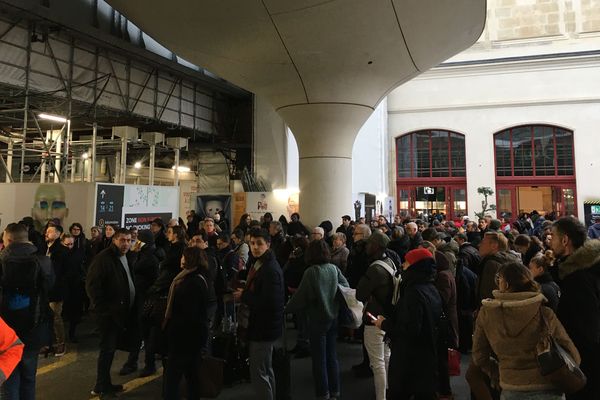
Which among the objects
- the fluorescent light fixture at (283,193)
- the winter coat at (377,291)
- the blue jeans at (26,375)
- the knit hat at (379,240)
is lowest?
the blue jeans at (26,375)

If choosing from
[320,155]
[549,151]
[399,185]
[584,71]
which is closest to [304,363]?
[320,155]

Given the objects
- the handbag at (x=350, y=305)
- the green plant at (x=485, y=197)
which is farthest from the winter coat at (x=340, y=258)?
the green plant at (x=485, y=197)

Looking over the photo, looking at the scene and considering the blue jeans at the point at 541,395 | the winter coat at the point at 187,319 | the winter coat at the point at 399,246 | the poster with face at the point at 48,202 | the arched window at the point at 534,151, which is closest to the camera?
the blue jeans at the point at 541,395

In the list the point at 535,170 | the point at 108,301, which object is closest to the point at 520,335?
the point at 108,301

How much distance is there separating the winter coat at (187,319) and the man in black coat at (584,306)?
7.89 ft

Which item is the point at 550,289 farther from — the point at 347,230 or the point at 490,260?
the point at 347,230

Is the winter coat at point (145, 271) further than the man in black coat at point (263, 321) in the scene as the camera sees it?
Yes

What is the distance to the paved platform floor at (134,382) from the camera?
145 inches

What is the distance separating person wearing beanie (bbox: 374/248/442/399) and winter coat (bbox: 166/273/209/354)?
143cm

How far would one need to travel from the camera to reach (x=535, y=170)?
19000 millimetres

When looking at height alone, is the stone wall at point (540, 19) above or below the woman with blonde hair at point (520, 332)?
above

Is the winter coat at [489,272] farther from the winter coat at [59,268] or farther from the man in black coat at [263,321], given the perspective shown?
the winter coat at [59,268]

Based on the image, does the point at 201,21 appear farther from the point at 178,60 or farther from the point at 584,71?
the point at 584,71

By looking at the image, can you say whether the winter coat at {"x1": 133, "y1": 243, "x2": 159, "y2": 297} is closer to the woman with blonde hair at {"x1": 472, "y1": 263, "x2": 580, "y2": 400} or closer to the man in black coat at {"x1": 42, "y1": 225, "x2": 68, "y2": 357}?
the man in black coat at {"x1": 42, "y1": 225, "x2": 68, "y2": 357}
